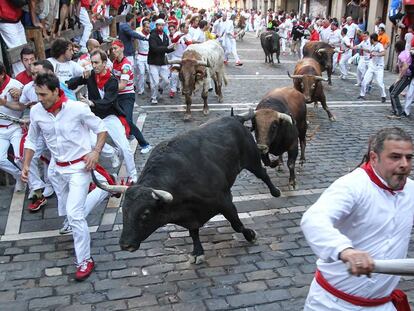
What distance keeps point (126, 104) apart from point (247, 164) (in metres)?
3.13

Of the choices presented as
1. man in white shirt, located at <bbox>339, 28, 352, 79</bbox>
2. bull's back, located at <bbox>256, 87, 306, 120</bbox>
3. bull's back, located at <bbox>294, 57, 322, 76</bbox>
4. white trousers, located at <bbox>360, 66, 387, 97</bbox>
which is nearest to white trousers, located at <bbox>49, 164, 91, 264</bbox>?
bull's back, located at <bbox>256, 87, 306, 120</bbox>

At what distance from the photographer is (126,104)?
8.58 metres

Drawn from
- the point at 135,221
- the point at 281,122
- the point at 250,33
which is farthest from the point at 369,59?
the point at 250,33

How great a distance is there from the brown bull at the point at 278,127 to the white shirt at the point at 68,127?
2.69m

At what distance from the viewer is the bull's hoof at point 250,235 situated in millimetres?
5818

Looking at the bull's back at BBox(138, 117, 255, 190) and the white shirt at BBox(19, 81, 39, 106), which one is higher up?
the white shirt at BBox(19, 81, 39, 106)

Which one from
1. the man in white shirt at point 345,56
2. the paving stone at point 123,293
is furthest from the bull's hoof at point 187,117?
the man in white shirt at point 345,56

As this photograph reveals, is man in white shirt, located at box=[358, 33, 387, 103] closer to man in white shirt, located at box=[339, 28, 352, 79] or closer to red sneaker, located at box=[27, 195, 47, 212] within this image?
man in white shirt, located at box=[339, 28, 352, 79]

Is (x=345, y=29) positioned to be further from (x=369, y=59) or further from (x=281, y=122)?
(x=281, y=122)

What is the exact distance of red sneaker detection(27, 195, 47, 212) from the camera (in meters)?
6.79

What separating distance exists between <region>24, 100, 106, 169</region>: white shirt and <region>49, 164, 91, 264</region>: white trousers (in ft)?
0.50

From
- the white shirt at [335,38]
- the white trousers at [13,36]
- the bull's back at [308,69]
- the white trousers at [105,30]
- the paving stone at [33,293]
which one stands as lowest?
the paving stone at [33,293]

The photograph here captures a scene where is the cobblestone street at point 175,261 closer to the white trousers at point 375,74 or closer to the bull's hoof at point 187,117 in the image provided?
the bull's hoof at point 187,117

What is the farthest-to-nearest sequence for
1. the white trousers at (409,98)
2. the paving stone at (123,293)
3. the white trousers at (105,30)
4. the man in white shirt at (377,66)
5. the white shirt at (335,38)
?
the white shirt at (335,38) → the white trousers at (105,30) → the man in white shirt at (377,66) → the white trousers at (409,98) → the paving stone at (123,293)
